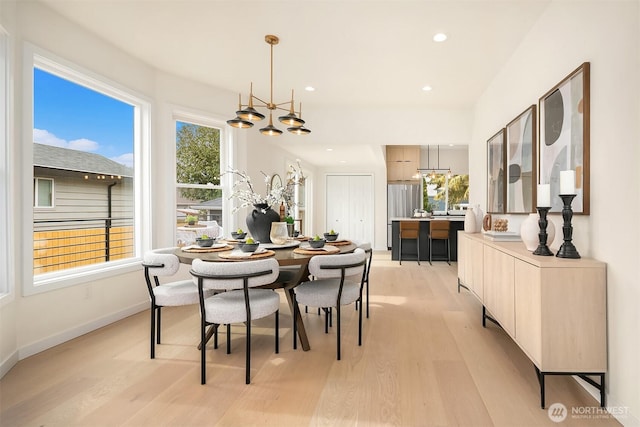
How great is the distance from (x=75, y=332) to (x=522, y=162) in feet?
13.5

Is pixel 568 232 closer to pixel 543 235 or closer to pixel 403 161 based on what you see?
pixel 543 235

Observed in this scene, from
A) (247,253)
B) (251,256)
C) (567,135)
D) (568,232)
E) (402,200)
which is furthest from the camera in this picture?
(402,200)

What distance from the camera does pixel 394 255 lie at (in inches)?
281

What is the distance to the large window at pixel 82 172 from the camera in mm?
2766

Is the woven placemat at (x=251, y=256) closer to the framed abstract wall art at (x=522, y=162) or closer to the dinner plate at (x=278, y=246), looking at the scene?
the dinner plate at (x=278, y=246)

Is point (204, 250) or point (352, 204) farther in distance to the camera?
point (352, 204)

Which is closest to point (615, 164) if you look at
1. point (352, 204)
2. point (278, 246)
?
point (278, 246)

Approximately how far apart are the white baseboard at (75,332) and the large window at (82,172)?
0.42 m

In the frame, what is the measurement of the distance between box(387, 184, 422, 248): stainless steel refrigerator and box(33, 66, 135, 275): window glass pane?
637cm

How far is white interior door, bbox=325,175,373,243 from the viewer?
8.98m

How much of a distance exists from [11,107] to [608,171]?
375 cm

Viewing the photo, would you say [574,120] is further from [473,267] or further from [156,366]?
[156,366]

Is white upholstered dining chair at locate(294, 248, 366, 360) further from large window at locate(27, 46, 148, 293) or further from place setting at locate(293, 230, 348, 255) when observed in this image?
large window at locate(27, 46, 148, 293)

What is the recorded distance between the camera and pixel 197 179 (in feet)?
14.1
